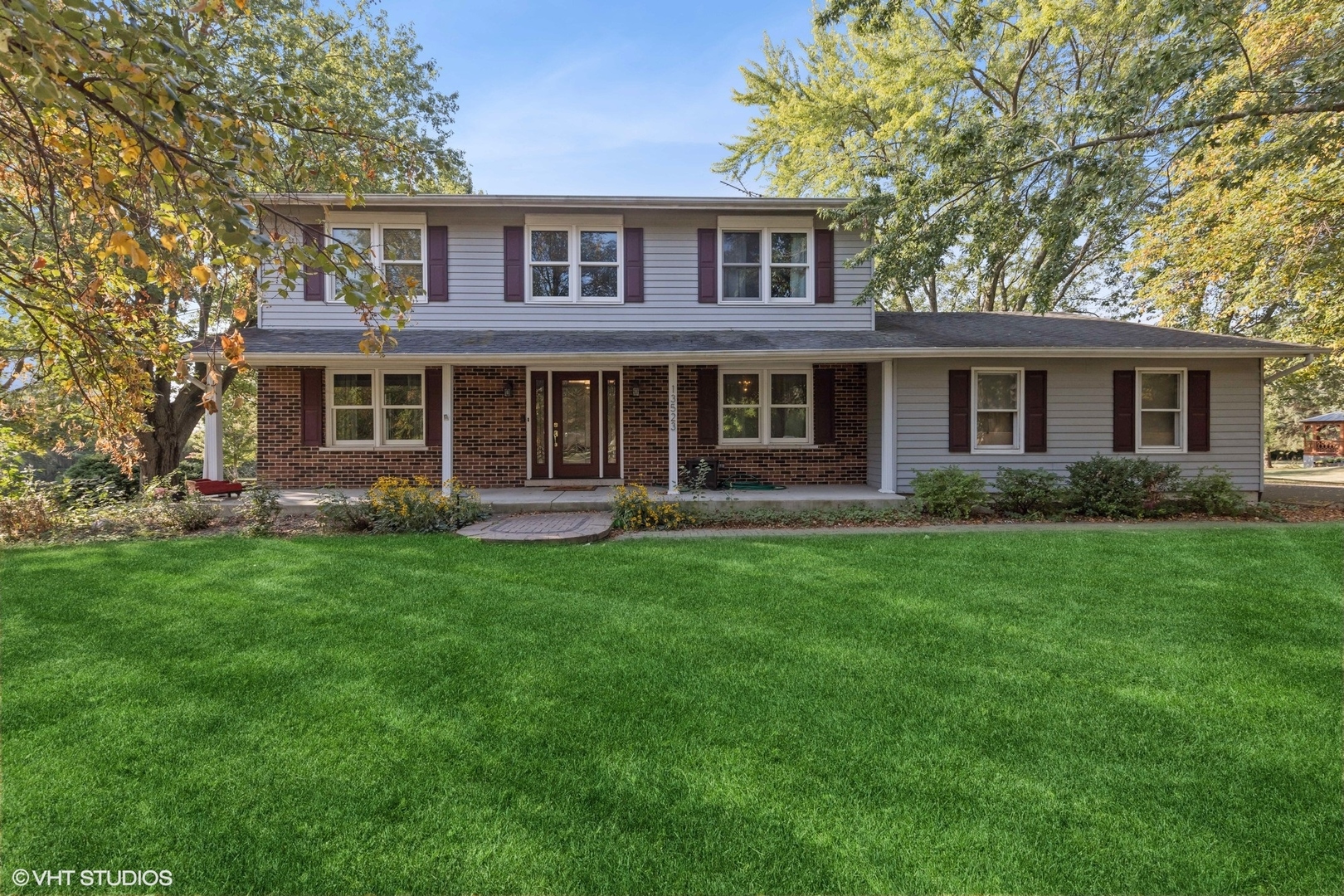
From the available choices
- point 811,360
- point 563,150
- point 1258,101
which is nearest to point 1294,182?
point 1258,101

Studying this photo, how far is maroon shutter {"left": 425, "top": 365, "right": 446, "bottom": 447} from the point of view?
10367 mm

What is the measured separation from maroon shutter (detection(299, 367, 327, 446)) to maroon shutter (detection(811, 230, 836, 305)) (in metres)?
9.23

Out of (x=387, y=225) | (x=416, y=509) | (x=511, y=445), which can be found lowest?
(x=416, y=509)

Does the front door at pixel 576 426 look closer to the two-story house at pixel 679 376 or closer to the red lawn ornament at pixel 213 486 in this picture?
the two-story house at pixel 679 376

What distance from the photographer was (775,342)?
9.87 m

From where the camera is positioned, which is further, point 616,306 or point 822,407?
point 822,407

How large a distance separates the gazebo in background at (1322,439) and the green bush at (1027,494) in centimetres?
2394

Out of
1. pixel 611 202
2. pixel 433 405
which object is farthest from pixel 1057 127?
pixel 433 405

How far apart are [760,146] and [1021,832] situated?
2087 centimetres

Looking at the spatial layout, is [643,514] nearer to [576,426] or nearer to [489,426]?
[576,426]

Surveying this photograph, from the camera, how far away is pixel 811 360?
9523 mm

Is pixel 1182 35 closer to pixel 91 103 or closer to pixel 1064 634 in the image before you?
pixel 1064 634

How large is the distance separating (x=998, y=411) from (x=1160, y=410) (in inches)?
116

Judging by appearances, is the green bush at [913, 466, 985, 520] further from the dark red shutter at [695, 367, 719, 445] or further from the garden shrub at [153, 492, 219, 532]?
the garden shrub at [153, 492, 219, 532]
